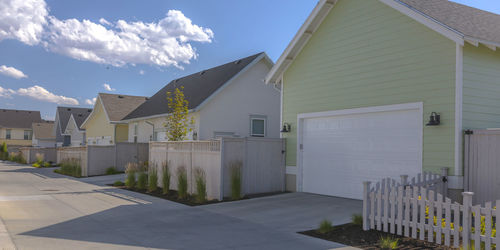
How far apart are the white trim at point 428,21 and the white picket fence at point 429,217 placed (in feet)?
11.0

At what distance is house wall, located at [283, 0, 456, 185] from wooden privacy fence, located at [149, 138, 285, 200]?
0.57 meters

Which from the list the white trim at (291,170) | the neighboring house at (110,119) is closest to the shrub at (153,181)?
the white trim at (291,170)

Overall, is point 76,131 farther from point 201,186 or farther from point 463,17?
point 463,17

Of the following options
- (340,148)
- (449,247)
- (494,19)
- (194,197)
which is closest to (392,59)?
(340,148)

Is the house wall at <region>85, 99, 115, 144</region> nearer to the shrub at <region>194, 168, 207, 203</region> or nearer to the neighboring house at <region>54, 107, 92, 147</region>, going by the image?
the neighboring house at <region>54, 107, 92, 147</region>

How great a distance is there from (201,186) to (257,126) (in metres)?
10.5

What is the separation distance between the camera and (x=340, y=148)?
509 inches

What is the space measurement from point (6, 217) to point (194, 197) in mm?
5376

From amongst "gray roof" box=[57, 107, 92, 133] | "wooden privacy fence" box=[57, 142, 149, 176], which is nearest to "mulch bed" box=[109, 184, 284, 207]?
"wooden privacy fence" box=[57, 142, 149, 176]

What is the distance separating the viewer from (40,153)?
37188 mm

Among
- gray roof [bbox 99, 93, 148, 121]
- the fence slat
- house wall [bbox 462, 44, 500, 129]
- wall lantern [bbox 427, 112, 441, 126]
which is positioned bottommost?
the fence slat

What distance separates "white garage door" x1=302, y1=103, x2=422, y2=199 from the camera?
1083 cm

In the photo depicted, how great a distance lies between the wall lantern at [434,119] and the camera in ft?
32.5

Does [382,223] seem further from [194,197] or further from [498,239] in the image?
[194,197]
